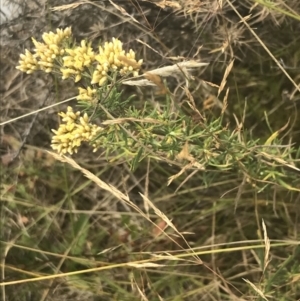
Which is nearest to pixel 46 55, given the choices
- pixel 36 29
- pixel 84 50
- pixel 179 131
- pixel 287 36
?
pixel 84 50

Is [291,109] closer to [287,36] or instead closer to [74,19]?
[287,36]

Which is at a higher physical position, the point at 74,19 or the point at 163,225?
the point at 74,19

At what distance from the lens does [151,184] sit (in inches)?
57.1

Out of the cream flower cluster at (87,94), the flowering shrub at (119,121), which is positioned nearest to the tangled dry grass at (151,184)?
the flowering shrub at (119,121)

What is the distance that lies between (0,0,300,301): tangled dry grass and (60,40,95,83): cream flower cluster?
43cm

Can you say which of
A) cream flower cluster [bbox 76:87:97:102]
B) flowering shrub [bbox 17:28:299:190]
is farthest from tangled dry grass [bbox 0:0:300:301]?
cream flower cluster [bbox 76:87:97:102]

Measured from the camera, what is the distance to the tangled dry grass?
1279 millimetres

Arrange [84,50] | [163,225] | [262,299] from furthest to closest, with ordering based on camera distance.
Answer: [163,225] < [262,299] < [84,50]

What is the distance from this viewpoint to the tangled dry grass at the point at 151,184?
1279 millimetres

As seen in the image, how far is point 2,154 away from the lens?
1.52m

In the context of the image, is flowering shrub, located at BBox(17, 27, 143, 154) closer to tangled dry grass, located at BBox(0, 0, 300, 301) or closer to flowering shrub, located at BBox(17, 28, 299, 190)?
flowering shrub, located at BBox(17, 28, 299, 190)

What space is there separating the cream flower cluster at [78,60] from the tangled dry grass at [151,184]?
430mm

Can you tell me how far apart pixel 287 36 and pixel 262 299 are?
618mm

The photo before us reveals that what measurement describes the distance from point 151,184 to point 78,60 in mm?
707
